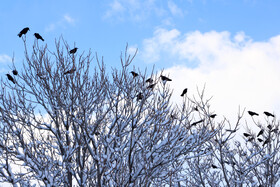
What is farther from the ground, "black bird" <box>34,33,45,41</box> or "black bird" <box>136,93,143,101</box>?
"black bird" <box>34,33,45,41</box>

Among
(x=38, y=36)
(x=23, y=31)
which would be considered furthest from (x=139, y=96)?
(x=23, y=31)

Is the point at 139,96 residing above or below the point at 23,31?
below

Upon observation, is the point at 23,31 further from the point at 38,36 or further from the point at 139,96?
the point at 139,96

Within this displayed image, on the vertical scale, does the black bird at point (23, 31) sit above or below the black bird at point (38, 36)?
below

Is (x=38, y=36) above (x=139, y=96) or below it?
above

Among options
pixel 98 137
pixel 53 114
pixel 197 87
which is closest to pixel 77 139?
pixel 98 137

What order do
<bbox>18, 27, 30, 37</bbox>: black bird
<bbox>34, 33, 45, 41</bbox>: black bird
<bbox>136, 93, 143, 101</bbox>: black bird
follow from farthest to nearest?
<bbox>34, 33, 45, 41</bbox>: black bird → <bbox>18, 27, 30, 37</bbox>: black bird → <bbox>136, 93, 143, 101</bbox>: black bird

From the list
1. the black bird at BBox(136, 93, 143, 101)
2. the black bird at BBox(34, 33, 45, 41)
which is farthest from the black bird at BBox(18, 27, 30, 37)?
the black bird at BBox(136, 93, 143, 101)

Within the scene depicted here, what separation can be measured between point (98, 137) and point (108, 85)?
1.34 metres

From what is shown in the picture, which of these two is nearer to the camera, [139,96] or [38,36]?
[139,96]

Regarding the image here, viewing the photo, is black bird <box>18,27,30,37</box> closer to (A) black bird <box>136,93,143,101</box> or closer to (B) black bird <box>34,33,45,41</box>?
(B) black bird <box>34,33,45,41</box>

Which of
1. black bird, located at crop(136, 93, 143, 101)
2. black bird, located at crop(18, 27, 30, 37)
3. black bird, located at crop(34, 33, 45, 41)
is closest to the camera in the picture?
black bird, located at crop(136, 93, 143, 101)

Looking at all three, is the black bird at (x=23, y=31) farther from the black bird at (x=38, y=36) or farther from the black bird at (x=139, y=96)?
the black bird at (x=139, y=96)

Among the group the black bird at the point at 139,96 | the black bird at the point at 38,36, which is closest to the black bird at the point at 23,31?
the black bird at the point at 38,36
